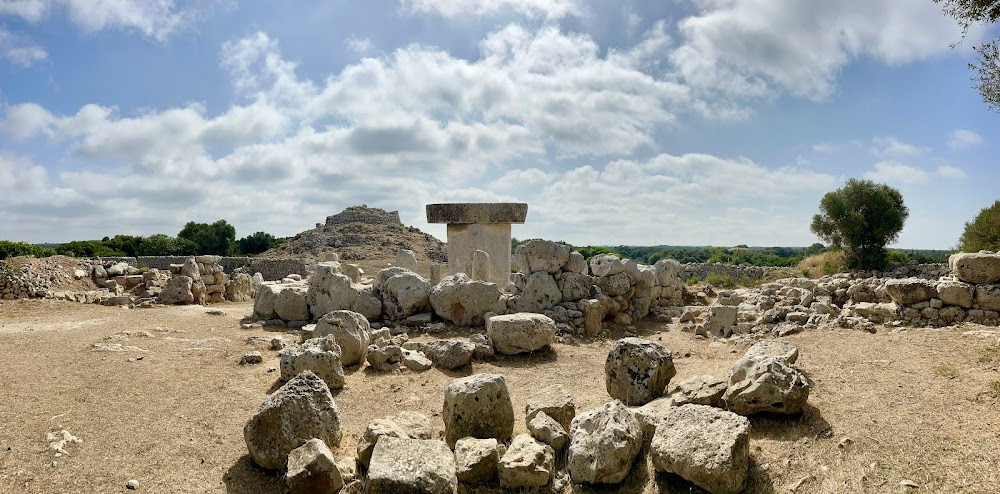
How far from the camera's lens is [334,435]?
4973mm

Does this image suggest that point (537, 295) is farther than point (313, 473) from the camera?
Yes

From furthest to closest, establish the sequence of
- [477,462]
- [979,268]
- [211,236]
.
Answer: [211,236]
[979,268]
[477,462]

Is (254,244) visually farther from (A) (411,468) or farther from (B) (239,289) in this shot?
(A) (411,468)

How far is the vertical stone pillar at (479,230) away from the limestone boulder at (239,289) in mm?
6669

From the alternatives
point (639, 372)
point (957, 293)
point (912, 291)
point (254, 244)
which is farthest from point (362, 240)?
point (639, 372)

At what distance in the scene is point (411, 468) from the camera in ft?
13.1

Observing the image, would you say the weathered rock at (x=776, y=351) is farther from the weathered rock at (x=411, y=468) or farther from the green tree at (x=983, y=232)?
the green tree at (x=983, y=232)

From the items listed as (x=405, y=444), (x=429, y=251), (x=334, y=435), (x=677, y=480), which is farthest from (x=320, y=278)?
(x=429, y=251)

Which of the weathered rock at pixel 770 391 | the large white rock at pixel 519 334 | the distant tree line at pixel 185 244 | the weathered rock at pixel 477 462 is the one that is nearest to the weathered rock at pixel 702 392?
the weathered rock at pixel 770 391

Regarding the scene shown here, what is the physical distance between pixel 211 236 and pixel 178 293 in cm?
3562

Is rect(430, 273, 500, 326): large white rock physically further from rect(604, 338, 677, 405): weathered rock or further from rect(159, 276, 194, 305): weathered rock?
rect(159, 276, 194, 305): weathered rock

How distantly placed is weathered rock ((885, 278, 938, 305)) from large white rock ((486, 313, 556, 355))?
5803 mm

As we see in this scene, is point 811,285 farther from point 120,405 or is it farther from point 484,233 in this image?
point 120,405

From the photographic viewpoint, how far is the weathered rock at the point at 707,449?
3.86 metres
